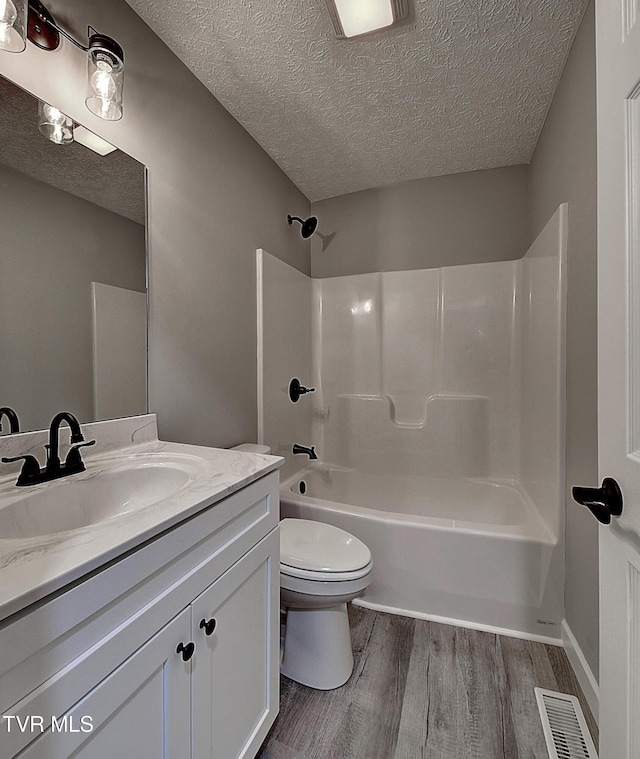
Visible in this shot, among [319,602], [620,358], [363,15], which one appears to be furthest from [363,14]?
[319,602]

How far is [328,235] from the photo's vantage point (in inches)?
111

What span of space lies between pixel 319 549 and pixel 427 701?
0.62 meters

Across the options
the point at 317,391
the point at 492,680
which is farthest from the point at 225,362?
the point at 492,680

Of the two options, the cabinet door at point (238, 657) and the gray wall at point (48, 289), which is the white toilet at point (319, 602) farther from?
the gray wall at point (48, 289)

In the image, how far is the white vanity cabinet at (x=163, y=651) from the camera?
19.4 inches

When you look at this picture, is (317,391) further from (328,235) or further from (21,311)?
(21,311)

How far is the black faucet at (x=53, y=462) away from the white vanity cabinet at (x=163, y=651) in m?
0.44

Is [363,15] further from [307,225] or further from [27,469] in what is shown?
[27,469]

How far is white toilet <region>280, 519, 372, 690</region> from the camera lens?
1.34m

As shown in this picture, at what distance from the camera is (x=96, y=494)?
98 cm

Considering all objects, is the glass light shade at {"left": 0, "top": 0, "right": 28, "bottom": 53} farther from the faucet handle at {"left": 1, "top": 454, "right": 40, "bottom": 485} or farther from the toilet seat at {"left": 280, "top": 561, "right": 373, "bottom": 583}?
the toilet seat at {"left": 280, "top": 561, "right": 373, "bottom": 583}

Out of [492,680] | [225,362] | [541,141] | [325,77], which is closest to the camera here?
[492,680]

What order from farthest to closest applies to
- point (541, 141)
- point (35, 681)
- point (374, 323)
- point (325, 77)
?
point (374, 323) → point (541, 141) → point (325, 77) → point (35, 681)

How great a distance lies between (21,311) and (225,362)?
2.89ft
